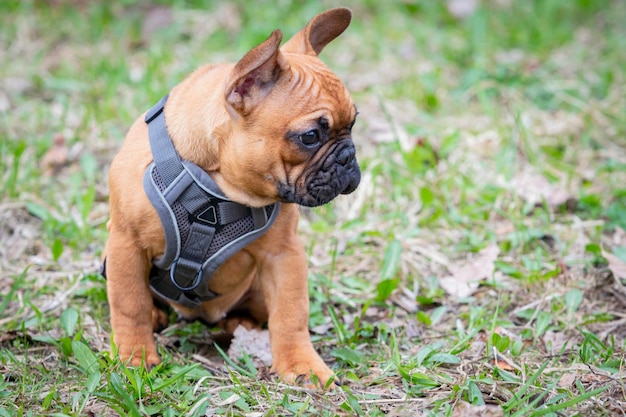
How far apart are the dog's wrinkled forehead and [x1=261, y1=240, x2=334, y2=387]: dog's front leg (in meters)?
0.79

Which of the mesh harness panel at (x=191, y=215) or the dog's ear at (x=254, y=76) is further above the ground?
the dog's ear at (x=254, y=76)

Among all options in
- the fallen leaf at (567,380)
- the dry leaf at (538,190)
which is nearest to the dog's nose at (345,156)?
the fallen leaf at (567,380)

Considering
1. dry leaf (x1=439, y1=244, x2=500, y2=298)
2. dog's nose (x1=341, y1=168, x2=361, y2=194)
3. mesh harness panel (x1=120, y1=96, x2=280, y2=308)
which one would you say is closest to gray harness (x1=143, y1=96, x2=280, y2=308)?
mesh harness panel (x1=120, y1=96, x2=280, y2=308)

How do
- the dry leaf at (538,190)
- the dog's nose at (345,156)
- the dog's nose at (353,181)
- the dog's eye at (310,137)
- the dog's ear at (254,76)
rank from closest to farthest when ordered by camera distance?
the dog's ear at (254,76) → the dog's eye at (310,137) → the dog's nose at (345,156) → the dog's nose at (353,181) → the dry leaf at (538,190)

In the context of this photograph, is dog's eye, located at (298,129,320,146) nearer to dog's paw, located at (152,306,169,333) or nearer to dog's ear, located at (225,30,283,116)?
dog's ear, located at (225,30,283,116)

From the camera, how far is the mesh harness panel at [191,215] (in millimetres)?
3680

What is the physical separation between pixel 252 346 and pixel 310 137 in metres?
1.36

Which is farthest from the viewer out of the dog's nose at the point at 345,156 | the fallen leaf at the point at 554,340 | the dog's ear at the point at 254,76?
the fallen leaf at the point at 554,340

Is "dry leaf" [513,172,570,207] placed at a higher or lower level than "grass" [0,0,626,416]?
lower

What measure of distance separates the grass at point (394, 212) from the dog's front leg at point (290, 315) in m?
0.15

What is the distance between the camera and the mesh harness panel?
145 inches

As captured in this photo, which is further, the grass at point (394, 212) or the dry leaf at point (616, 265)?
the dry leaf at point (616, 265)

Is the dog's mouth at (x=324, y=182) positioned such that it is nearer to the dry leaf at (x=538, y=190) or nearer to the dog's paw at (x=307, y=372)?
the dog's paw at (x=307, y=372)

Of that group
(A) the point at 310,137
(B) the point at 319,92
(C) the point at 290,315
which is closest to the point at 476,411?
(C) the point at 290,315
